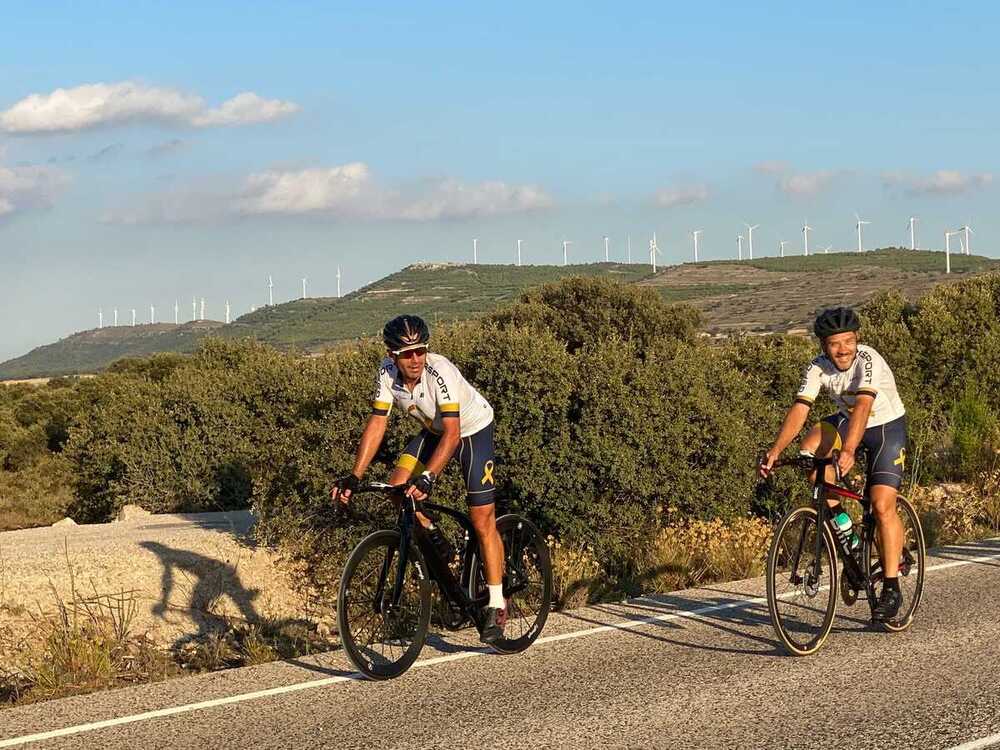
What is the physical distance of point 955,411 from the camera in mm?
18781

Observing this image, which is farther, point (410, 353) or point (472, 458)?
point (472, 458)

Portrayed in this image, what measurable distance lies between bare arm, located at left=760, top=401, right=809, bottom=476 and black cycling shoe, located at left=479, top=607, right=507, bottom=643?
186 centimetres

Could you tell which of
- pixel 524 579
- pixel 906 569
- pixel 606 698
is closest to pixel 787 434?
pixel 906 569

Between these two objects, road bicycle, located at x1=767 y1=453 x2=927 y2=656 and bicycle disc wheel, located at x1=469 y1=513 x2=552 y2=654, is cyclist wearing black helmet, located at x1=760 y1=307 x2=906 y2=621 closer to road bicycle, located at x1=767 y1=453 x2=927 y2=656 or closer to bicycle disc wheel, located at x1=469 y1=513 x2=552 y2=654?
road bicycle, located at x1=767 y1=453 x2=927 y2=656

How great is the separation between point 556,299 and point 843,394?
30.0 meters

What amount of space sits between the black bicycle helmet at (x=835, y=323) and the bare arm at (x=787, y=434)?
490mm

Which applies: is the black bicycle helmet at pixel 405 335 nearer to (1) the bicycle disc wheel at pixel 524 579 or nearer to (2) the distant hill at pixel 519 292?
(1) the bicycle disc wheel at pixel 524 579

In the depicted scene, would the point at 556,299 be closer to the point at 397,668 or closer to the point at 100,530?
the point at 100,530

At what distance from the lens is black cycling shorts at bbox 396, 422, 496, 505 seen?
7.47 meters

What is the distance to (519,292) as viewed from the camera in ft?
354

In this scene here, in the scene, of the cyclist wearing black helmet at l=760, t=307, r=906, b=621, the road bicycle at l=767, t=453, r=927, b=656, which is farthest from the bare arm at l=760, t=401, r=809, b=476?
the road bicycle at l=767, t=453, r=927, b=656

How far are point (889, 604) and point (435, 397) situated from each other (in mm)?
3239

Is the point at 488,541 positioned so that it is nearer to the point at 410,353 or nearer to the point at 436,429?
the point at 436,429

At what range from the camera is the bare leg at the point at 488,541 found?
24.7 ft
